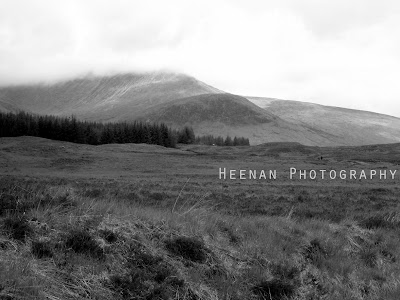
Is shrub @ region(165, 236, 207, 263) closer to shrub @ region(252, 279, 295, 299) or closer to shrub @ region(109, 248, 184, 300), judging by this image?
shrub @ region(109, 248, 184, 300)

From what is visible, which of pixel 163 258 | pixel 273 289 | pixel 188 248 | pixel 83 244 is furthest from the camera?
pixel 188 248

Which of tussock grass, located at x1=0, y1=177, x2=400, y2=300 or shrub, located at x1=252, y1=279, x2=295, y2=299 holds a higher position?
tussock grass, located at x1=0, y1=177, x2=400, y2=300

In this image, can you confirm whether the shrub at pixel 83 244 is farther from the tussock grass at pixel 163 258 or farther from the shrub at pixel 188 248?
the shrub at pixel 188 248

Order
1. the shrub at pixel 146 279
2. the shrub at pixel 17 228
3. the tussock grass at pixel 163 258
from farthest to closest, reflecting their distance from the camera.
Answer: the shrub at pixel 17 228 < the shrub at pixel 146 279 < the tussock grass at pixel 163 258

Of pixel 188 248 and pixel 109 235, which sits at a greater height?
pixel 109 235

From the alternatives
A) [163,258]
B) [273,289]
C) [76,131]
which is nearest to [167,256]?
[163,258]

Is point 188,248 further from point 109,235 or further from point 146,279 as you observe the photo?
point 109,235

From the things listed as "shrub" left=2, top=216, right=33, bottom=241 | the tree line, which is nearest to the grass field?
"shrub" left=2, top=216, right=33, bottom=241

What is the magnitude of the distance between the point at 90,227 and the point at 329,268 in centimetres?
512

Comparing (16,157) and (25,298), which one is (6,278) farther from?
(16,157)

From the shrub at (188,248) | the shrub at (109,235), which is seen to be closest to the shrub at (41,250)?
the shrub at (109,235)

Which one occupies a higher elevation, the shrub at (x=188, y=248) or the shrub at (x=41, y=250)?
the shrub at (x=41, y=250)

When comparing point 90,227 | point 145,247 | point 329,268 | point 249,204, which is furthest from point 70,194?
point 249,204

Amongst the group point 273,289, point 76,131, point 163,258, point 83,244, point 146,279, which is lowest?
point 76,131
